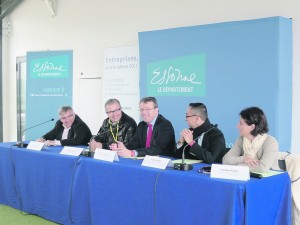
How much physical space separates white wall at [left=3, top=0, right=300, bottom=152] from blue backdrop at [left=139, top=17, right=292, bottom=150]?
23 cm

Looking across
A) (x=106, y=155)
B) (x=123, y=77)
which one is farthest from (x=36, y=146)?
(x=123, y=77)

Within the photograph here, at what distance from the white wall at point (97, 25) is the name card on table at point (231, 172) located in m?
1.72

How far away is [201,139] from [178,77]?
1.48 meters

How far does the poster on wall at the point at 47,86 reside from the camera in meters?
5.95

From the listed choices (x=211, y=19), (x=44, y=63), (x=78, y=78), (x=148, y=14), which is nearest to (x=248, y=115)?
(x=211, y=19)

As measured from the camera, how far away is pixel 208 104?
12.7 feet

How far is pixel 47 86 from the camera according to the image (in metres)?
6.07

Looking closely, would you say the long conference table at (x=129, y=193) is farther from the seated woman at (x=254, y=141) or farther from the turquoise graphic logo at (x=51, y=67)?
the turquoise graphic logo at (x=51, y=67)

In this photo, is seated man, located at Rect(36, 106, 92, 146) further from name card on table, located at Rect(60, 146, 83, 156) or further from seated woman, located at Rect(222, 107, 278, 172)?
seated woman, located at Rect(222, 107, 278, 172)

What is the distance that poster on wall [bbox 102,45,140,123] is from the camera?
4930mm

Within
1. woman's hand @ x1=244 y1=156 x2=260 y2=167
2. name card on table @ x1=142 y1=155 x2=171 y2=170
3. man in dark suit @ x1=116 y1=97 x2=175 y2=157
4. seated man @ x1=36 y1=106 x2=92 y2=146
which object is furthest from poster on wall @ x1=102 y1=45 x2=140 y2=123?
woman's hand @ x1=244 y1=156 x2=260 y2=167

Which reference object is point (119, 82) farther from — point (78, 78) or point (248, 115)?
point (248, 115)

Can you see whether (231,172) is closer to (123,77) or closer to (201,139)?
(201,139)

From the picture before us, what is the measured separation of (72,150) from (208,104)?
146 centimetres
